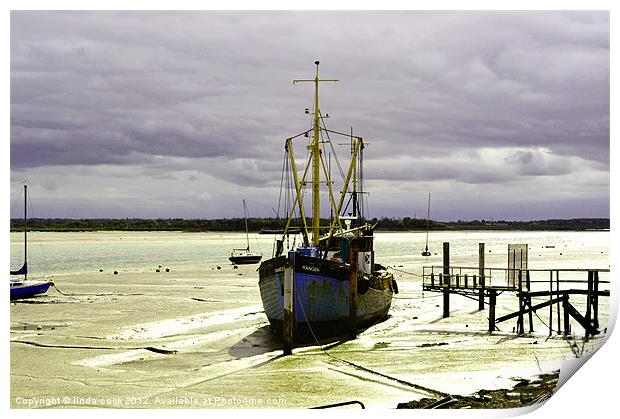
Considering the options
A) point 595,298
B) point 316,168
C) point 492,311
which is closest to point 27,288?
point 316,168

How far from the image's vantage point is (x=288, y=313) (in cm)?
1898

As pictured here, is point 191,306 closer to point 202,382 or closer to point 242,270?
point 202,382

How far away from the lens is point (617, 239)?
19141mm

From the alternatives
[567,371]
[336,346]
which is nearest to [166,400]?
[336,346]

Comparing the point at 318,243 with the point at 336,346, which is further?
the point at 318,243

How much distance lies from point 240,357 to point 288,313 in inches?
72.2

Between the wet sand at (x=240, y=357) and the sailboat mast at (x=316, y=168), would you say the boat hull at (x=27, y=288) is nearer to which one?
the wet sand at (x=240, y=357)

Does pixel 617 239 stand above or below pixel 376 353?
above

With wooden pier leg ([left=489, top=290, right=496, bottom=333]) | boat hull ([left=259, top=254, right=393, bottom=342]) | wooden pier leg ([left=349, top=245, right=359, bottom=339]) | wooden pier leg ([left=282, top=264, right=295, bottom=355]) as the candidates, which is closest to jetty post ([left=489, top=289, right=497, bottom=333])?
wooden pier leg ([left=489, top=290, right=496, bottom=333])

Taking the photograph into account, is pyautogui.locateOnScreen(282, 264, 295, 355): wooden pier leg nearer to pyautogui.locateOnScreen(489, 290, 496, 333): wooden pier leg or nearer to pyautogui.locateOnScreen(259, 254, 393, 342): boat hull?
pyautogui.locateOnScreen(259, 254, 393, 342): boat hull

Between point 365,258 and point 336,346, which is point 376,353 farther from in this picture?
point 365,258

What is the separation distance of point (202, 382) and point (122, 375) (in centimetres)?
220
